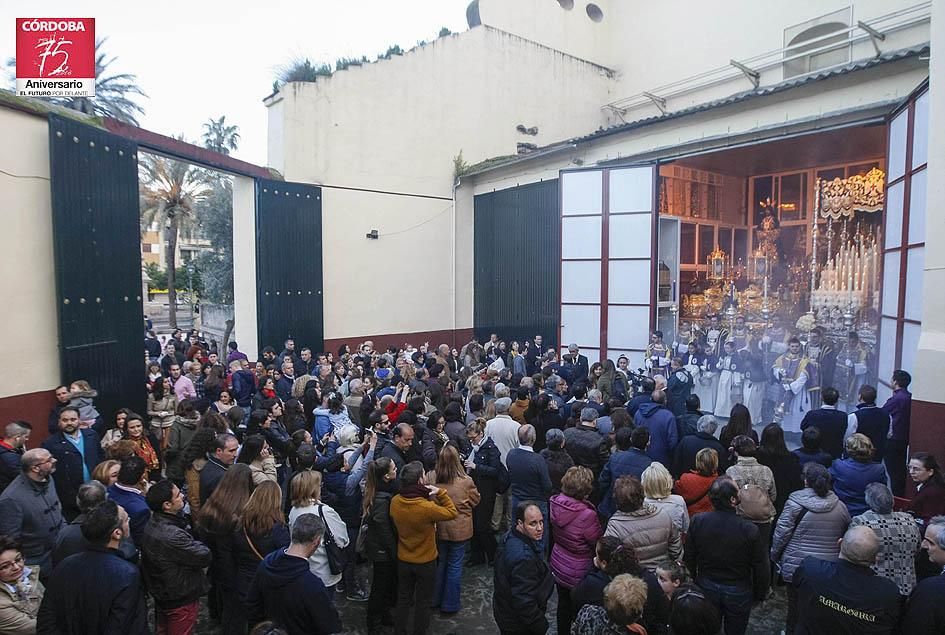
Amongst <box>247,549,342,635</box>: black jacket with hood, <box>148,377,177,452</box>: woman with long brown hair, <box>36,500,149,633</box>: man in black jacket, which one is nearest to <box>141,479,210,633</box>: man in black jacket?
<box>36,500,149,633</box>: man in black jacket

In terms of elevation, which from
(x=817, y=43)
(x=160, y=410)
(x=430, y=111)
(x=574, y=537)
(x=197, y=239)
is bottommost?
(x=574, y=537)

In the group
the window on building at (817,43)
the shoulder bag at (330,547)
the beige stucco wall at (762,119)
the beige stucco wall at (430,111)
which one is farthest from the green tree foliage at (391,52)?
the shoulder bag at (330,547)

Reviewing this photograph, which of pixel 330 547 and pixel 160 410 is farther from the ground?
pixel 160 410

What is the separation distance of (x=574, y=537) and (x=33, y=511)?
12.7 ft

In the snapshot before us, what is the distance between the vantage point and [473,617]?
5.16 meters

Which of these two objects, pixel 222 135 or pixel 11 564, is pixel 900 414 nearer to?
pixel 11 564

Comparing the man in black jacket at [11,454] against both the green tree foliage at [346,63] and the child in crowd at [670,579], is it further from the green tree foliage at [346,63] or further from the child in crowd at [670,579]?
the green tree foliage at [346,63]

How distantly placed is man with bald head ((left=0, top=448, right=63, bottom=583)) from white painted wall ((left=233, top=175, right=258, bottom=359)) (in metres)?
9.47

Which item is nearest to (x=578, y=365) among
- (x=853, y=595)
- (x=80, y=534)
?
(x=853, y=595)

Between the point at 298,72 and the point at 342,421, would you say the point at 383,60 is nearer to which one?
the point at 298,72

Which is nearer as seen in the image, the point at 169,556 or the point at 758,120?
the point at 169,556

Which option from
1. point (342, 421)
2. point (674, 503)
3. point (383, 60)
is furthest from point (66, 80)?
point (674, 503)

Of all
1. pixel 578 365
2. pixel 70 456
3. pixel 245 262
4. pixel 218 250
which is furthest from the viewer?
pixel 218 250

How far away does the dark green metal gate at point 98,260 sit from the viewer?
8078 millimetres
